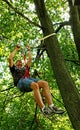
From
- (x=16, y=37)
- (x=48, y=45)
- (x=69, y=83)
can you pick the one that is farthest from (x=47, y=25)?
(x=16, y=37)

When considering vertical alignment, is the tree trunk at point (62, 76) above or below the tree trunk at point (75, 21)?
below

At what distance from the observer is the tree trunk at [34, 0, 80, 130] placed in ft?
Answer: 22.5

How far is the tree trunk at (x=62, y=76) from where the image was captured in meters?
6.87

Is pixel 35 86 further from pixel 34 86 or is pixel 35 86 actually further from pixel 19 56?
pixel 19 56

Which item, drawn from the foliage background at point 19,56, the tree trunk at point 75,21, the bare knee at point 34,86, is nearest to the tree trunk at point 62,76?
the tree trunk at point 75,21

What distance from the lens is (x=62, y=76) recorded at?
288 inches

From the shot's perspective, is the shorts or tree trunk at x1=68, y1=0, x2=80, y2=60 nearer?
the shorts

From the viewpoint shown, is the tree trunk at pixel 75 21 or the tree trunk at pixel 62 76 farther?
the tree trunk at pixel 75 21

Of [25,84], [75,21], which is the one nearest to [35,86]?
[25,84]

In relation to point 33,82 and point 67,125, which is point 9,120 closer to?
point 67,125

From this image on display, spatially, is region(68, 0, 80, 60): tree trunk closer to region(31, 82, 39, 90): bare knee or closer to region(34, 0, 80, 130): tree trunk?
region(34, 0, 80, 130): tree trunk

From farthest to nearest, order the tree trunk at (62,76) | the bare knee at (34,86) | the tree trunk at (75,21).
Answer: the tree trunk at (75,21)
the tree trunk at (62,76)
the bare knee at (34,86)

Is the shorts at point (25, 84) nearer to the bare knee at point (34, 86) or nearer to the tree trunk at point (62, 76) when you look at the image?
the bare knee at point (34, 86)

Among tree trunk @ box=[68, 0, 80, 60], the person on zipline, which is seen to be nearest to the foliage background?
tree trunk @ box=[68, 0, 80, 60]
